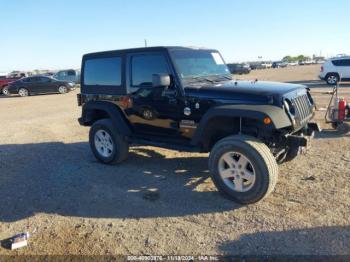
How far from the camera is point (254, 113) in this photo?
14.2ft

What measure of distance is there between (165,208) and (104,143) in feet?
8.07

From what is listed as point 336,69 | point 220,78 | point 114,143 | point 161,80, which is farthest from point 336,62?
point 161,80

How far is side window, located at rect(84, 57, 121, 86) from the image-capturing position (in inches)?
244

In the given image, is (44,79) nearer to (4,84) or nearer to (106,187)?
(4,84)

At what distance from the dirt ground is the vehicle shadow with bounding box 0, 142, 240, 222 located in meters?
0.01

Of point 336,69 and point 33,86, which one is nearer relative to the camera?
point 336,69

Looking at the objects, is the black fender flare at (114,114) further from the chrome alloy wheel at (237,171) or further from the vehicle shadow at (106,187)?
the chrome alloy wheel at (237,171)

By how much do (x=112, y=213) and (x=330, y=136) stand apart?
18.1 ft

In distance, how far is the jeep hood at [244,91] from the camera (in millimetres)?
4570

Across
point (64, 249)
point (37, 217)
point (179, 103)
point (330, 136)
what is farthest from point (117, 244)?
point (330, 136)

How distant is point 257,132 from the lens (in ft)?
15.8

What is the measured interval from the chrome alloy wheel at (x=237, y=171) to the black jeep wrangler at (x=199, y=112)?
1cm

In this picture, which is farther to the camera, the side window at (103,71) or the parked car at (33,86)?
the parked car at (33,86)

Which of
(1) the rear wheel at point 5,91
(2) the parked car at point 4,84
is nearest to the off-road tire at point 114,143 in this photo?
(1) the rear wheel at point 5,91
